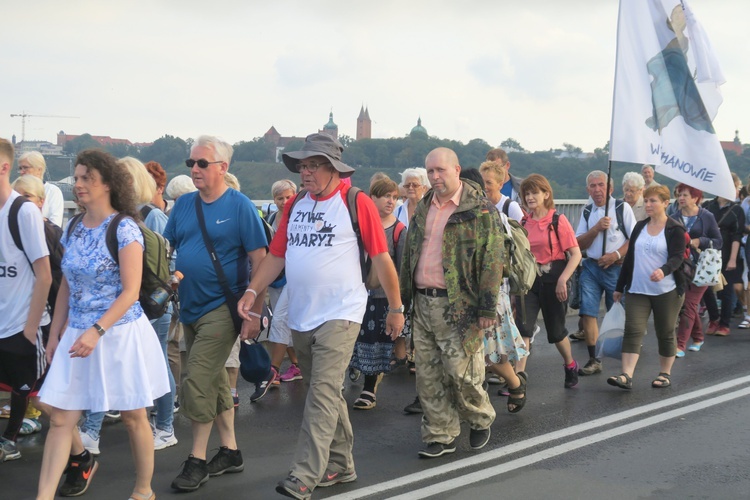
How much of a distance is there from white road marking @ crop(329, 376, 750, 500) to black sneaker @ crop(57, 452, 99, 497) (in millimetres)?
1369

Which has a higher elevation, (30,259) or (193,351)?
(30,259)

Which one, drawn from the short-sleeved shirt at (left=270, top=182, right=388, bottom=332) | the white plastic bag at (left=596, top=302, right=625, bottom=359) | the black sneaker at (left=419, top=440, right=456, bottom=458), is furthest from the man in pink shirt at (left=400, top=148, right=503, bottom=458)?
the white plastic bag at (left=596, top=302, right=625, bottom=359)

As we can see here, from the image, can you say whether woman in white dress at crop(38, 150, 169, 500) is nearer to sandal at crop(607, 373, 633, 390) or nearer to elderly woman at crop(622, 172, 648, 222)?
sandal at crop(607, 373, 633, 390)

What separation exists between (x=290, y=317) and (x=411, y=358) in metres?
3.60

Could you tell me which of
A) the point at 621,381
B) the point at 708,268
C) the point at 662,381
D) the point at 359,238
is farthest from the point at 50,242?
the point at 708,268

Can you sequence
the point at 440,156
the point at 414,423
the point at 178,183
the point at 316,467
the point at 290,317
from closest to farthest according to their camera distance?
1. the point at 316,467
2. the point at 290,317
3. the point at 440,156
4. the point at 414,423
5. the point at 178,183

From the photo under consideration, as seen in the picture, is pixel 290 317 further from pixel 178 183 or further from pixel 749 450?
pixel 749 450

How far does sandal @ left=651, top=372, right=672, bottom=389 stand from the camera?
820 centimetres

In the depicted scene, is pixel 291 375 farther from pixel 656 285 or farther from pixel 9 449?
pixel 656 285

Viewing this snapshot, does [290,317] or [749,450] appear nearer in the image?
[290,317]

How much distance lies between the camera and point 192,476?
5266 millimetres

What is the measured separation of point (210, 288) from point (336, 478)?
4.25 feet

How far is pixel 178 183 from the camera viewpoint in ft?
25.0

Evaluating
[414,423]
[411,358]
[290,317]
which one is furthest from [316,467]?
[411,358]
